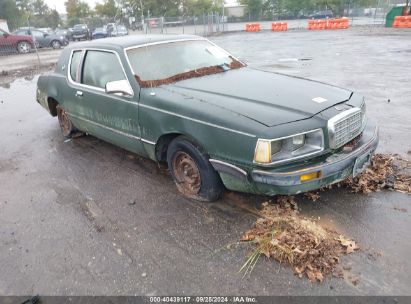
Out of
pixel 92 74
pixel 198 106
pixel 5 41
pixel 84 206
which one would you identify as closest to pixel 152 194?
pixel 84 206

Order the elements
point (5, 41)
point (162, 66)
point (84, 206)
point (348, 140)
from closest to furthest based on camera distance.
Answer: point (348, 140)
point (84, 206)
point (162, 66)
point (5, 41)

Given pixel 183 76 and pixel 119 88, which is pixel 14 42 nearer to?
pixel 119 88

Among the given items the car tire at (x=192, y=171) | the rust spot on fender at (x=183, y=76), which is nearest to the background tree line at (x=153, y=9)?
the rust spot on fender at (x=183, y=76)

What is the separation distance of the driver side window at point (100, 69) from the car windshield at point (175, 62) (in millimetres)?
229

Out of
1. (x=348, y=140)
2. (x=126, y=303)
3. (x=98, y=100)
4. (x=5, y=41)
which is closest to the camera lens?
(x=126, y=303)

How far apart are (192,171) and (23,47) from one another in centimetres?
2361

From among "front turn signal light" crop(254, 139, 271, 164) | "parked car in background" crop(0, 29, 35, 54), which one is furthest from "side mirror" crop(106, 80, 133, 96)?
"parked car in background" crop(0, 29, 35, 54)

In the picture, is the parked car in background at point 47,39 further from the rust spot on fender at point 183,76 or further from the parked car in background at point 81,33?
the rust spot on fender at point 183,76

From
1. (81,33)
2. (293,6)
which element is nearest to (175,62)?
(81,33)

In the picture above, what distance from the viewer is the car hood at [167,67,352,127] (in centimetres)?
314

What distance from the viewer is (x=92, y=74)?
474 centimetres

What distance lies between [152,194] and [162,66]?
151cm

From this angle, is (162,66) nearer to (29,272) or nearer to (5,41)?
(29,272)

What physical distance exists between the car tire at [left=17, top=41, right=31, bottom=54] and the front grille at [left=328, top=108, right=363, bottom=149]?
2434 cm
